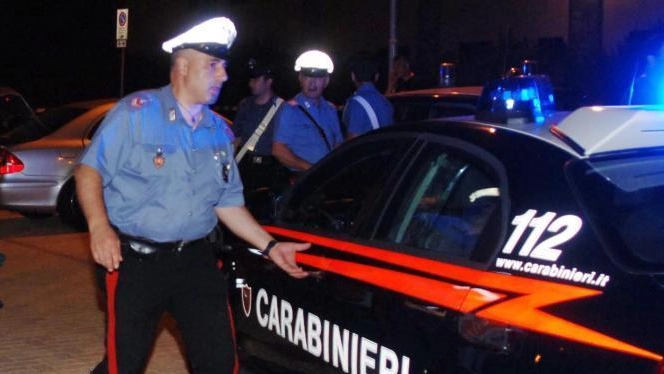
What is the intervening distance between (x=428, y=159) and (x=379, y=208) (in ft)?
0.90

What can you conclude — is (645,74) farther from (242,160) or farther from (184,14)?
(184,14)

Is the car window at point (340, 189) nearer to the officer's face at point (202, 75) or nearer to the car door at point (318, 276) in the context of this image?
the car door at point (318, 276)

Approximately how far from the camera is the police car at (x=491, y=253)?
2979mm

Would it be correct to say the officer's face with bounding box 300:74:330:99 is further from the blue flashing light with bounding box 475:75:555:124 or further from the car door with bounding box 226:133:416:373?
the blue flashing light with bounding box 475:75:555:124

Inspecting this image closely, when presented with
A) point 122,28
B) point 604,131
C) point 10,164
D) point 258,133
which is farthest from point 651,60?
point 122,28

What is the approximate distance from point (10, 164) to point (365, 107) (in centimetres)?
513

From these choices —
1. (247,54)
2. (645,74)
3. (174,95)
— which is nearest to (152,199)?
(174,95)

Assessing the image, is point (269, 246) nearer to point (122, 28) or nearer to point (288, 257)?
point (288, 257)

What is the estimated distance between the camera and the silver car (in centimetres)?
1092

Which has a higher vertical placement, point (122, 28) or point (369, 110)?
point (122, 28)

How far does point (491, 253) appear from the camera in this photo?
3373 millimetres

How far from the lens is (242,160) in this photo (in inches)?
311

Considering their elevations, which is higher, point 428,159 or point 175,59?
point 175,59

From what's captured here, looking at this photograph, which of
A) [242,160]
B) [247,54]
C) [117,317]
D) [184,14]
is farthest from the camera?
[184,14]
